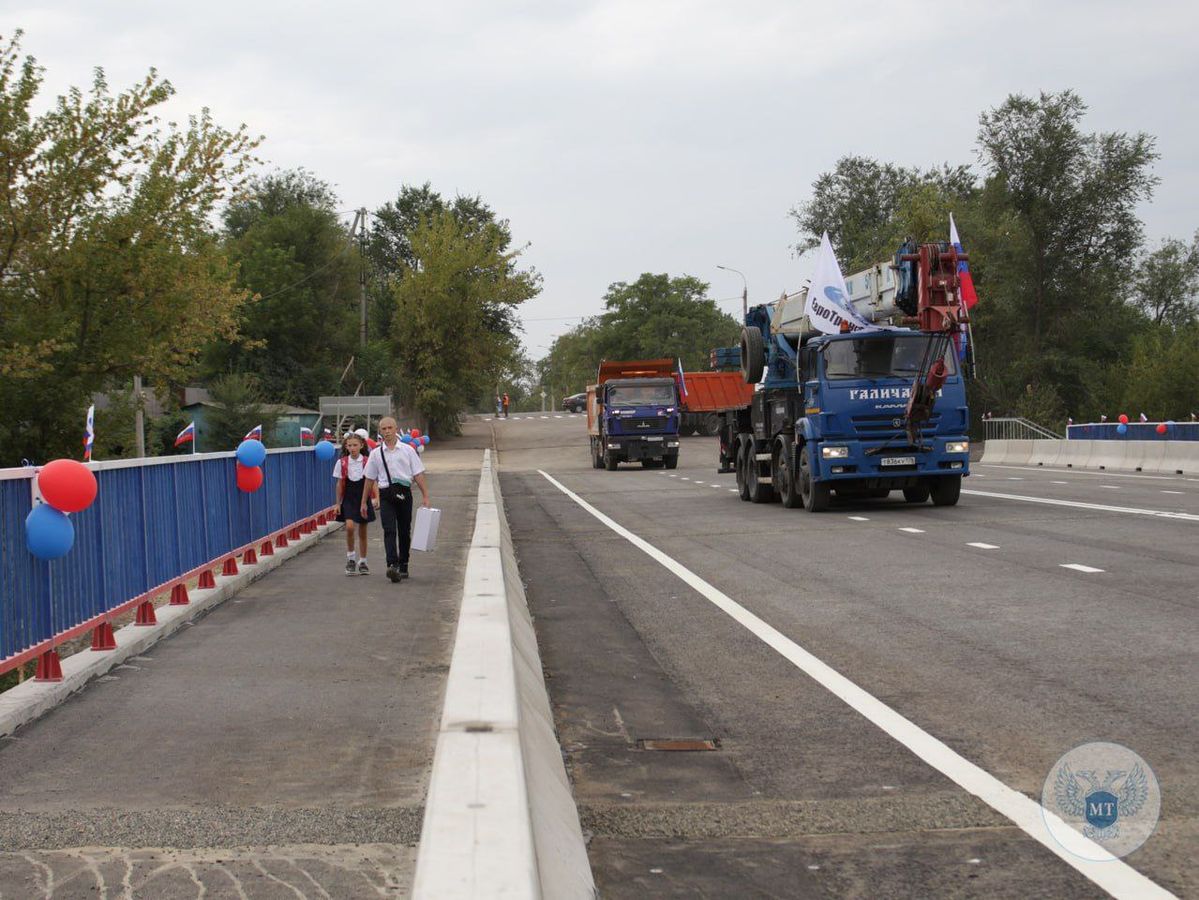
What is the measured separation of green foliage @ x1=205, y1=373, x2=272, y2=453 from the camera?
6258cm

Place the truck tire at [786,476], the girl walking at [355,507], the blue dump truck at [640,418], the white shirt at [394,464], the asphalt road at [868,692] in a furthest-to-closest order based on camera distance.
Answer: the blue dump truck at [640,418] → the truck tire at [786,476] → the girl walking at [355,507] → the white shirt at [394,464] → the asphalt road at [868,692]

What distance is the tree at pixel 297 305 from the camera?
74750mm

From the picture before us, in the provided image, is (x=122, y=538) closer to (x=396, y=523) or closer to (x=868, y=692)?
(x=396, y=523)

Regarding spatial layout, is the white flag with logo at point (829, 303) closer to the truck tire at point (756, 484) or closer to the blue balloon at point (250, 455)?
the truck tire at point (756, 484)

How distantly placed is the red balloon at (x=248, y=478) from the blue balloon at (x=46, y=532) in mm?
6814

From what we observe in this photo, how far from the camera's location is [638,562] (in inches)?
635

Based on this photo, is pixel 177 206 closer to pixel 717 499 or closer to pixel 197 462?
pixel 717 499

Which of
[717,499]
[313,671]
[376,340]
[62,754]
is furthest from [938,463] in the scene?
[376,340]

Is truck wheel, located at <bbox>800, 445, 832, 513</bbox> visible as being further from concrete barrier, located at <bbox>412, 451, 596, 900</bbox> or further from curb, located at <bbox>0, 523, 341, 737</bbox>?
concrete barrier, located at <bbox>412, 451, 596, 900</bbox>

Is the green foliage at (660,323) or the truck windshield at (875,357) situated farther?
the green foliage at (660,323)

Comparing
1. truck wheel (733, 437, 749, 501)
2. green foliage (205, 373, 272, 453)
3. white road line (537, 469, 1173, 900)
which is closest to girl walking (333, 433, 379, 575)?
white road line (537, 469, 1173, 900)

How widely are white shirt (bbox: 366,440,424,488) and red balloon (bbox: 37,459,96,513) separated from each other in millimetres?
5296

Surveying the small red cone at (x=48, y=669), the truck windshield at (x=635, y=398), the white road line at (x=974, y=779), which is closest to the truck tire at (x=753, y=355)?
the white road line at (x=974, y=779)

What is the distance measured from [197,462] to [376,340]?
236 ft
